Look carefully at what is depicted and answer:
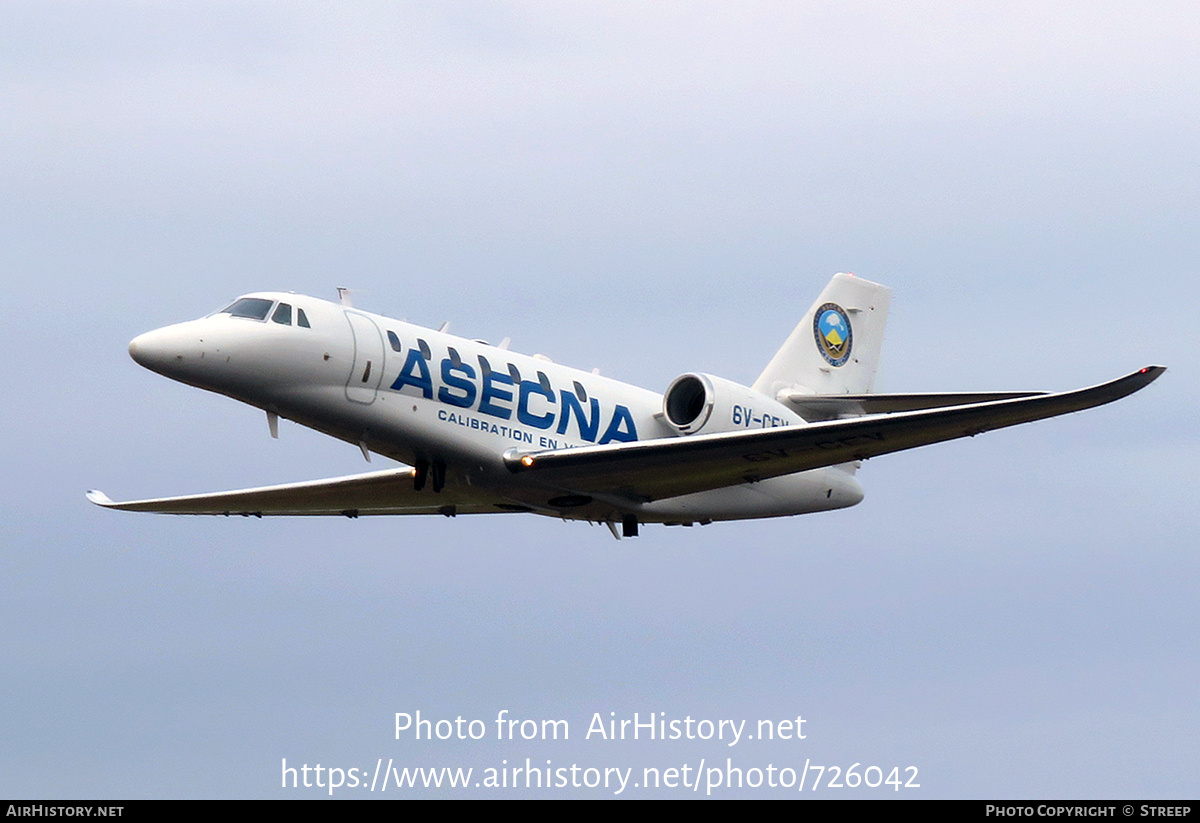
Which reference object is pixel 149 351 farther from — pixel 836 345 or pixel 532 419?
pixel 836 345

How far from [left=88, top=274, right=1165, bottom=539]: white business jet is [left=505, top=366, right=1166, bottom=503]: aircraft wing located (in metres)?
0.03

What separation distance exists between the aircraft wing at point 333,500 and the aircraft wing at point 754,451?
2.18 meters

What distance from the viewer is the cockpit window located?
92.2ft

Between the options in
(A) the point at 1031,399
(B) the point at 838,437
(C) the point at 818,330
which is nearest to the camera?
(A) the point at 1031,399

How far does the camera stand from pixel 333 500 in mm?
33750

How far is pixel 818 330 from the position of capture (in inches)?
1383

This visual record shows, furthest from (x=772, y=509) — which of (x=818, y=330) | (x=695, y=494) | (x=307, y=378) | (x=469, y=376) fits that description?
(x=307, y=378)

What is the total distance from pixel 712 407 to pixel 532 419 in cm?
315

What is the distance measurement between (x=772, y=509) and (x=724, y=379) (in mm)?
2869

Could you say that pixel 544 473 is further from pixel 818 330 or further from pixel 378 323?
pixel 818 330

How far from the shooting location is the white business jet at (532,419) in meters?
27.8

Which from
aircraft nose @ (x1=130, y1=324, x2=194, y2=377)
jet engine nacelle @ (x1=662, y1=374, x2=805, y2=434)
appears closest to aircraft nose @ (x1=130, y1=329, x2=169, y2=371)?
aircraft nose @ (x1=130, y1=324, x2=194, y2=377)

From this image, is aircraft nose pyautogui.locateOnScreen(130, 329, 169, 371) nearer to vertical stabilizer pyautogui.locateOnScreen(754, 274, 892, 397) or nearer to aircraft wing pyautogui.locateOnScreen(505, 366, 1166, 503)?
aircraft wing pyautogui.locateOnScreen(505, 366, 1166, 503)

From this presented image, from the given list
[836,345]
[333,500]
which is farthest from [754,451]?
[333,500]
